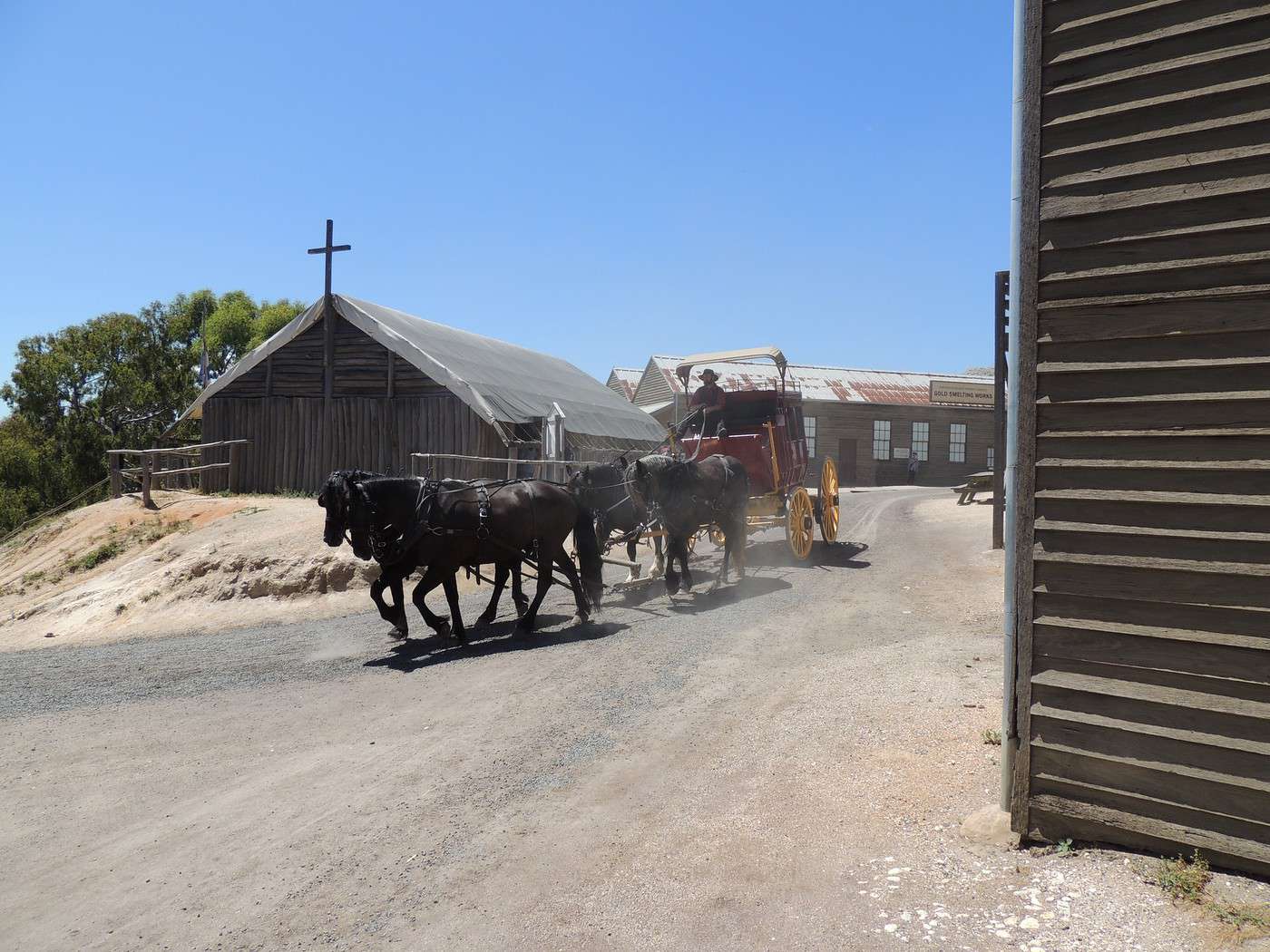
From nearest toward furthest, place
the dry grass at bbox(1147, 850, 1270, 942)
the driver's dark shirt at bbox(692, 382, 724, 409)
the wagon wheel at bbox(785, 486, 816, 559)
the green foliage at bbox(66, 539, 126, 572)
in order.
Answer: the dry grass at bbox(1147, 850, 1270, 942) → the wagon wheel at bbox(785, 486, 816, 559) → the driver's dark shirt at bbox(692, 382, 724, 409) → the green foliage at bbox(66, 539, 126, 572)

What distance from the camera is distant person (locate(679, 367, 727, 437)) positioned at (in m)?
14.4

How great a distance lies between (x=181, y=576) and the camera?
14.7 meters

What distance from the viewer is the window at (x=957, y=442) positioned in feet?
135

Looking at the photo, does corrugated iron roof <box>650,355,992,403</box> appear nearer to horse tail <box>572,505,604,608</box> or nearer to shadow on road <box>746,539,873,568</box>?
shadow on road <box>746,539,873,568</box>

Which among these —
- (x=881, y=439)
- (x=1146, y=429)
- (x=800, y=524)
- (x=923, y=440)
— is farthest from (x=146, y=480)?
(x=923, y=440)

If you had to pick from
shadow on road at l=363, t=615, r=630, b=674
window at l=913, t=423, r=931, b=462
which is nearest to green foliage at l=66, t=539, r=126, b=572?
shadow on road at l=363, t=615, r=630, b=674

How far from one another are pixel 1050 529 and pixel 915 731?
7.50 ft

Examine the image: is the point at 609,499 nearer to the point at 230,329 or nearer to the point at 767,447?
the point at 767,447

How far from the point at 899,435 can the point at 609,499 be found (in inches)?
1239

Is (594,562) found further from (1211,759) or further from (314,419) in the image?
(314,419)

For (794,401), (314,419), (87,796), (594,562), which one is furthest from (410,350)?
(87,796)

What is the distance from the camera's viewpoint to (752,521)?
14.5 m

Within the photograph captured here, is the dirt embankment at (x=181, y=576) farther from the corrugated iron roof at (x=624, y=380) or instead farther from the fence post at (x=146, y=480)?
the corrugated iron roof at (x=624, y=380)

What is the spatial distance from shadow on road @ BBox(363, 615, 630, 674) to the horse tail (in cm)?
55
